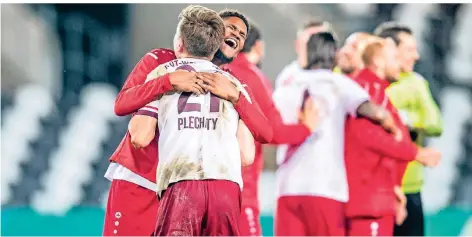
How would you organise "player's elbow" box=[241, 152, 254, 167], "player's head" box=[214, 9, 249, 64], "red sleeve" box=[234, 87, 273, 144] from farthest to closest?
"player's head" box=[214, 9, 249, 64] → "player's elbow" box=[241, 152, 254, 167] → "red sleeve" box=[234, 87, 273, 144]

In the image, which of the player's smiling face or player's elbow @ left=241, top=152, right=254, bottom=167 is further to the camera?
the player's smiling face

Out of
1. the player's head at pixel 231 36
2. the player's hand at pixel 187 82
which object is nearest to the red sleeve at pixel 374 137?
the player's head at pixel 231 36

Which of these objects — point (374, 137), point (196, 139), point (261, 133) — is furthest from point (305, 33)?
point (196, 139)

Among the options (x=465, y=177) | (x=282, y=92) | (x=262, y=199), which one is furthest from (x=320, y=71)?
(x=465, y=177)

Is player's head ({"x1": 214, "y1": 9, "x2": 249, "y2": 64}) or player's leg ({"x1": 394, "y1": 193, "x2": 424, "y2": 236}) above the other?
player's head ({"x1": 214, "y1": 9, "x2": 249, "y2": 64})

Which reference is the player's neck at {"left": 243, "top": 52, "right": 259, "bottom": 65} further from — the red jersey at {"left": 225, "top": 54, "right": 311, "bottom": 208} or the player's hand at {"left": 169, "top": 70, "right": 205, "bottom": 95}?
the player's hand at {"left": 169, "top": 70, "right": 205, "bottom": 95}

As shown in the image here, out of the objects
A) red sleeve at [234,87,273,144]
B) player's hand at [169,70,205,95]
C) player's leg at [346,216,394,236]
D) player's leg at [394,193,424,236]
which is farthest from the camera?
player's leg at [394,193,424,236]

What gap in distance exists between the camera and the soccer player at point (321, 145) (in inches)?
229

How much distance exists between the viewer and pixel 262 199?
625 cm

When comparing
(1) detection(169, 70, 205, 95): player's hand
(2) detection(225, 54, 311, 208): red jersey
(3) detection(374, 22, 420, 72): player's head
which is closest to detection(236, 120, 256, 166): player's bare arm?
(1) detection(169, 70, 205, 95): player's hand

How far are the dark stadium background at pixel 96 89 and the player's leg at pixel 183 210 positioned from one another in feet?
7.06

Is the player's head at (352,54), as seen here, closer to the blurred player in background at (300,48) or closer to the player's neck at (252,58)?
the blurred player in background at (300,48)

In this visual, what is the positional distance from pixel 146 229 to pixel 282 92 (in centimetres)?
174

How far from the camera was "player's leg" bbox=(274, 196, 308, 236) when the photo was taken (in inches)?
228
